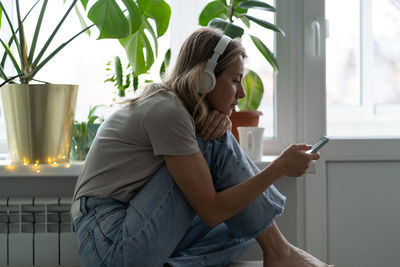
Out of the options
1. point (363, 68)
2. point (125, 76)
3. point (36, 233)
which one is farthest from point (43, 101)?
point (363, 68)

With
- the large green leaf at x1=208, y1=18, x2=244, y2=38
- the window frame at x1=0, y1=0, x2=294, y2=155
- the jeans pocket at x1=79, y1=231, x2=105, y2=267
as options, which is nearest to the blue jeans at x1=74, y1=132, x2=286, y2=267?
the jeans pocket at x1=79, y1=231, x2=105, y2=267

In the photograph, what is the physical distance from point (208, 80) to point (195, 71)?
0.04m

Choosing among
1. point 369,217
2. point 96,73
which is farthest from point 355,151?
point 96,73

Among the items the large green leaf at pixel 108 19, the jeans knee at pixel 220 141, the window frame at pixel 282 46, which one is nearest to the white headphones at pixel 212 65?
the jeans knee at pixel 220 141

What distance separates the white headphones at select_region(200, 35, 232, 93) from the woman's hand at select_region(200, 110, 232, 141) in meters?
0.07

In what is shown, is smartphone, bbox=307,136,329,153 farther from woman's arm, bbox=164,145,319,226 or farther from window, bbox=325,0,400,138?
window, bbox=325,0,400,138

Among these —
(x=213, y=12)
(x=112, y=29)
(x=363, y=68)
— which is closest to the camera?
(x=112, y=29)

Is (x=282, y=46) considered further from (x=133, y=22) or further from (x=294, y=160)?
(x=294, y=160)

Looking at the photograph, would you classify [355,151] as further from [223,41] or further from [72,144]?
[72,144]

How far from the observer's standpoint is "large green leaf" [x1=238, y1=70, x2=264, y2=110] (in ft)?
6.21

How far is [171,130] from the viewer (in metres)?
1.27

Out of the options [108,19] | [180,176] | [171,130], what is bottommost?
[180,176]

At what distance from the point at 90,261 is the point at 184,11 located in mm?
1081

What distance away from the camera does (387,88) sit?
2123 millimetres
